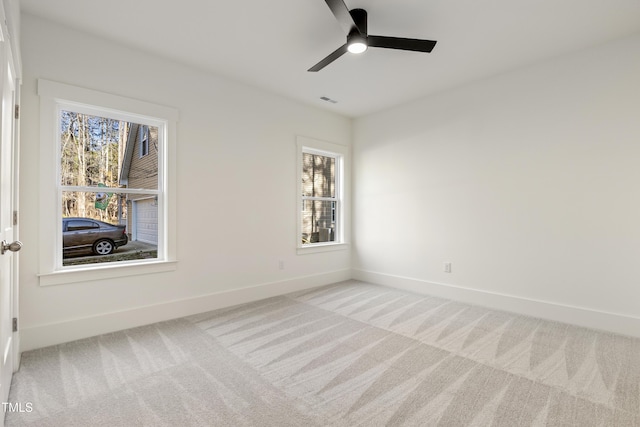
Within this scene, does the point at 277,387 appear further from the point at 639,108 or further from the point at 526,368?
the point at 639,108

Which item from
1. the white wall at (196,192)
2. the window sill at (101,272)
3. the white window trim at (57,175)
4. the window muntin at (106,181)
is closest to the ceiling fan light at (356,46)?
the white wall at (196,192)

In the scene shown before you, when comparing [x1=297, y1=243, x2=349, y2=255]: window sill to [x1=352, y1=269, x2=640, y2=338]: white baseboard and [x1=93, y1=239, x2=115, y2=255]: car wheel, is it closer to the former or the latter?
[x1=352, y1=269, x2=640, y2=338]: white baseboard

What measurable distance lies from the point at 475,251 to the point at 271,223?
2.60m

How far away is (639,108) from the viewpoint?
2803 mm

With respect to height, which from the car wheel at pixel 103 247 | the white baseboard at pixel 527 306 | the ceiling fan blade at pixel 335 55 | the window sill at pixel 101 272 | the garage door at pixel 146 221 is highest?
the ceiling fan blade at pixel 335 55

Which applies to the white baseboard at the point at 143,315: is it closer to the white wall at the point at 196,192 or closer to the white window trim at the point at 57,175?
the white wall at the point at 196,192

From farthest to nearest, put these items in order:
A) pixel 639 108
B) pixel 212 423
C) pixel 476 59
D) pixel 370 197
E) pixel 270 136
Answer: pixel 370 197 < pixel 270 136 < pixel 476 59 < pixel 639 108 < pixel 212 423

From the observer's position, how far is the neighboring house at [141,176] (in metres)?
3.15

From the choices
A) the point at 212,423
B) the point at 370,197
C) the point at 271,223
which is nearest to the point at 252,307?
the point at 271,223

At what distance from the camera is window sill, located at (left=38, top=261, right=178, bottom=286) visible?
2.62m

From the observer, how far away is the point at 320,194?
5.01 meters

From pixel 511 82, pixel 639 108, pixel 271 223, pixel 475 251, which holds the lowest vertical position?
pixel 475 251

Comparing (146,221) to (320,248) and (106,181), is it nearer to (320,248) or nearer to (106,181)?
(106,181)

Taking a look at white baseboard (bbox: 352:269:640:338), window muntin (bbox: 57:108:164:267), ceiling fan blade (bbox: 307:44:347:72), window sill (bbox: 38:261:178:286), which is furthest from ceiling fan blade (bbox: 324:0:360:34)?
white baseboard (bbox: 352:269:640:338)
